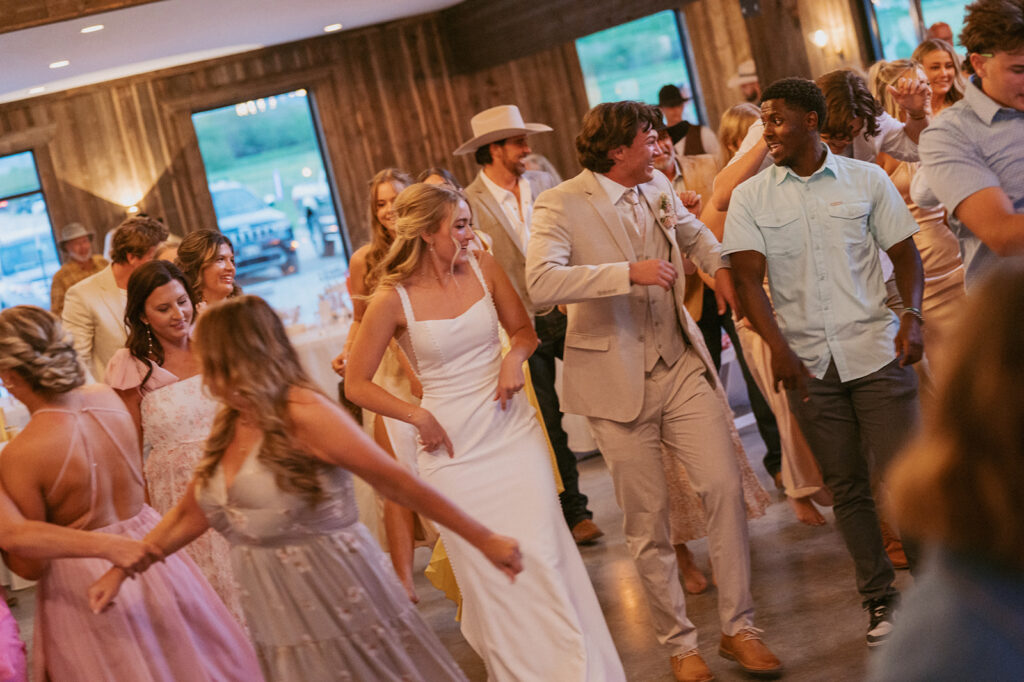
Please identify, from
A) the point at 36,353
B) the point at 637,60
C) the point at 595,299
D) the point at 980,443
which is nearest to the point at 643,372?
the point at 595,299

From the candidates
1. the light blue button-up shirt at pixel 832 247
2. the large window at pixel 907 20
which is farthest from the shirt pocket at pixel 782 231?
the large window at pixel 907 20

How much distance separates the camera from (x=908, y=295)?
3.59 meters

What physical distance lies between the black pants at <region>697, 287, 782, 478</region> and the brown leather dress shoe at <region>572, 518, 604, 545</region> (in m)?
0.93

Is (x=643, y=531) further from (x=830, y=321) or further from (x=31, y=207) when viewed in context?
(x=31, y=207)

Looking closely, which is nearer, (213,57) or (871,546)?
(871,546)

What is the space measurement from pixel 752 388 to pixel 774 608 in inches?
68.5

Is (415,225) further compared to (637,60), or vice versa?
(637,60)

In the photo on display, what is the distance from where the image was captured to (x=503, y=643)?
11.4ft

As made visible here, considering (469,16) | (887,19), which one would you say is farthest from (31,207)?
(887,19)

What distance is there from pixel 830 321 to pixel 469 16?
10410 mm

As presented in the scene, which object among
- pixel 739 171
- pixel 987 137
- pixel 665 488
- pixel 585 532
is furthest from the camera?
pixel 585 532

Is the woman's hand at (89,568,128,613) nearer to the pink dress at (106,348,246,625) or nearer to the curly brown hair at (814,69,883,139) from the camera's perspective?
the pink dress at (106,348,246,625)

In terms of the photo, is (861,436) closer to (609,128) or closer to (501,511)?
(501,511)

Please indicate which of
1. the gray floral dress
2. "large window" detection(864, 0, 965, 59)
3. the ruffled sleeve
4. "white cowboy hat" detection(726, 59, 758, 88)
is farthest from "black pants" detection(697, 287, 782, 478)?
"white cowboy hat" detection(726, 59, 758, 88)
